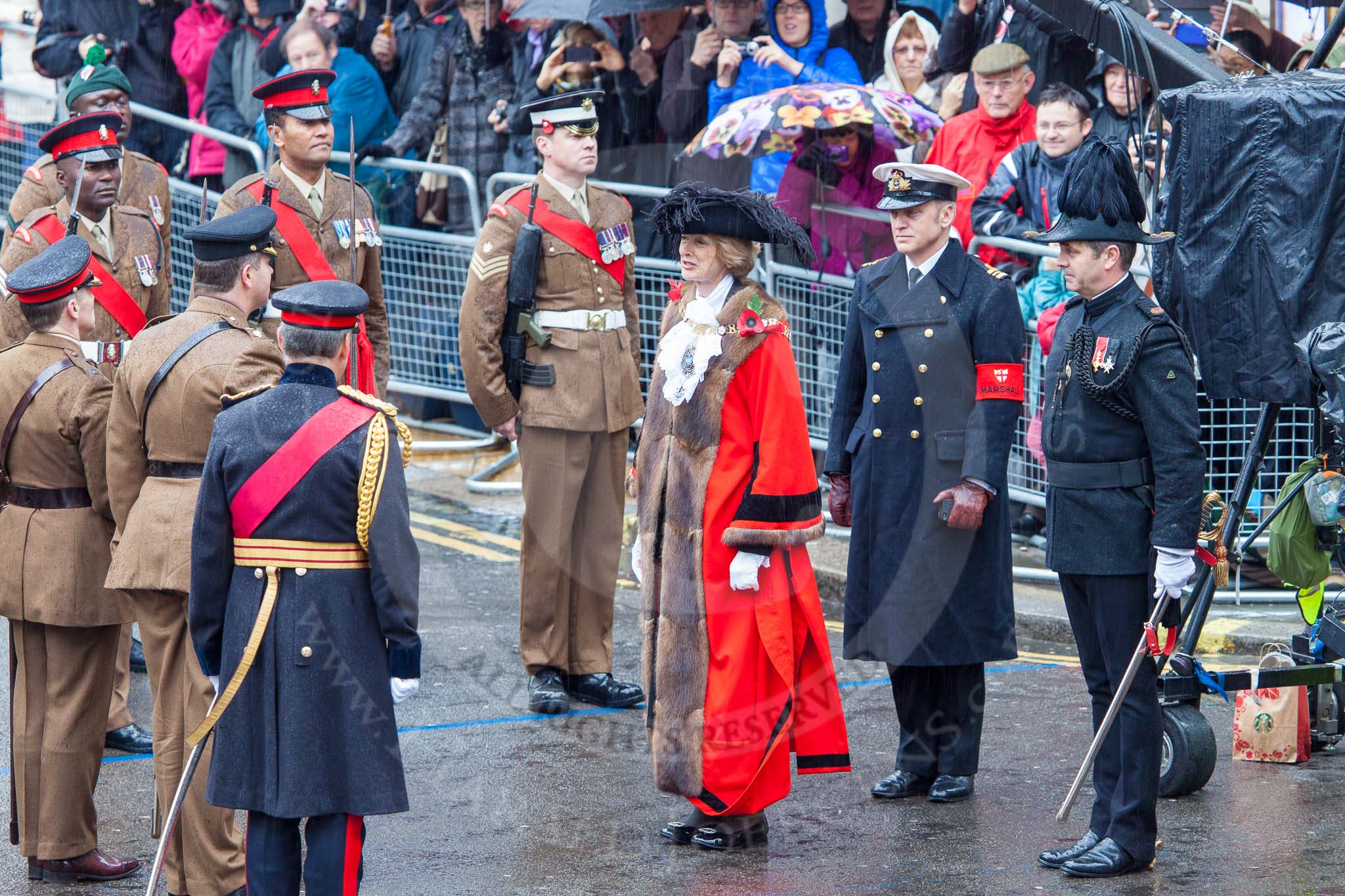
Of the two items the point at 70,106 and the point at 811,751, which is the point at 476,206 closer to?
the point at 70,106

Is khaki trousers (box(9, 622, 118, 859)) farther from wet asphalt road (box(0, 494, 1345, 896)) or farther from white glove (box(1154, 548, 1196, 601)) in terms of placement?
white glove (box(1154, 548, 1196, 601))

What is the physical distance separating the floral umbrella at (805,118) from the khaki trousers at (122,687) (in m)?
3.89

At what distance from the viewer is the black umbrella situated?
997 cm

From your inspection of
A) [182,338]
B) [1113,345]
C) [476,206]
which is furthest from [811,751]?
[476,206]

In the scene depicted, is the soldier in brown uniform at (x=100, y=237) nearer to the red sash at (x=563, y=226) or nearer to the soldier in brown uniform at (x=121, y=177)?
the soldier in brown uniform at (x=121, y=177)

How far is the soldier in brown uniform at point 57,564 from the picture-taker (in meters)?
5.55

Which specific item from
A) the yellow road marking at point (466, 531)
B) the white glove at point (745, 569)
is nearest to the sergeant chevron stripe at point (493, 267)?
the white glove at point (745, 569)

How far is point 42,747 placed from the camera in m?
5.66

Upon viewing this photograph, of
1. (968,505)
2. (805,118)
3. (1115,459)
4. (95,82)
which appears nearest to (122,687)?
(968,505)

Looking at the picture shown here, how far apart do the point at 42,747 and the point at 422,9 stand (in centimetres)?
764

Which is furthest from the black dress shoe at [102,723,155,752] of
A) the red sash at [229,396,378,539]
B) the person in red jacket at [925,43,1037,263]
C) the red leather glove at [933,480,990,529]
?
the person in red jacket at [925,43,1037,263]

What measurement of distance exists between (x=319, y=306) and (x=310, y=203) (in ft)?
10.1

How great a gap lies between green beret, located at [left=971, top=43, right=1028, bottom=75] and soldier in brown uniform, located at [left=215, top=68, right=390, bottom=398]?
10.8 ft

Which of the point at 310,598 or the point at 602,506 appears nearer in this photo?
the point at 310,598
